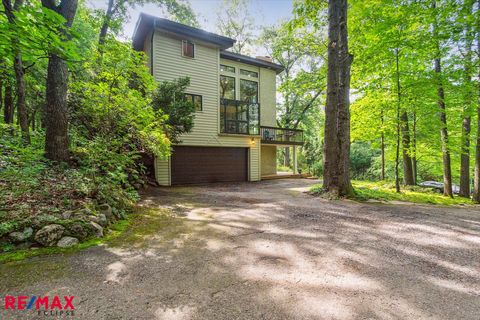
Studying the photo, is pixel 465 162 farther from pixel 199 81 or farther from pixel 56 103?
pixel 56 103

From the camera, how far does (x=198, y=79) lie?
1185 cm

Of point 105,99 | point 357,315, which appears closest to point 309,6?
point 105,99

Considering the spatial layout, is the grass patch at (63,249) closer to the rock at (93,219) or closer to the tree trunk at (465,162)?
the rock at (93,219)

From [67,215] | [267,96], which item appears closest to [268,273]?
[67,215]

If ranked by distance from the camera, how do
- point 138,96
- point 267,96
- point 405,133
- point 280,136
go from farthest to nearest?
point 280,136 < point 267,96 < point 405,133 < point 138,96

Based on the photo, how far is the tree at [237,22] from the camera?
67.2 ft

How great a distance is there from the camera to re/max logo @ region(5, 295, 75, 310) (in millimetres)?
1763

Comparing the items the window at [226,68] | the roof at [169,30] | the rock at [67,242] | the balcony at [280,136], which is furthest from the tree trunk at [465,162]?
the rock at [67,242]

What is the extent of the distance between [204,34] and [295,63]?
43.6ft

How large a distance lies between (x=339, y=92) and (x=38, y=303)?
7.89 metres

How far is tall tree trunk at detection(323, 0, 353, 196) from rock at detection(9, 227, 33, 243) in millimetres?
7049

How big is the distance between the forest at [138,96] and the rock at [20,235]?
0.27 ft

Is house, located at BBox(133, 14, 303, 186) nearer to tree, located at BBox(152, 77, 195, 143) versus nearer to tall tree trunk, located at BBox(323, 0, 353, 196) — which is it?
tree, located at BBox(152, 77, 195, 143)

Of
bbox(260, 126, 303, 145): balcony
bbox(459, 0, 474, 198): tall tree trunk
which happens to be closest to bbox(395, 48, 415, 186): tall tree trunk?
bbox(459, 0, 474, 198): tall tree trunk
